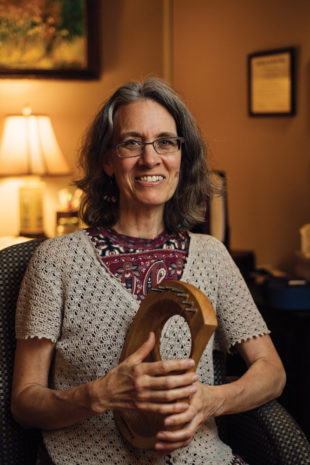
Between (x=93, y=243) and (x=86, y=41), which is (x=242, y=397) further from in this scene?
(x=86, y=41)

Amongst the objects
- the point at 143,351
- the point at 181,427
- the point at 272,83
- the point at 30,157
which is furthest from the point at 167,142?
the point at 30,157

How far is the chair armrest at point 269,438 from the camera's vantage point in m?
1.47

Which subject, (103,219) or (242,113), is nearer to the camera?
(103,219)

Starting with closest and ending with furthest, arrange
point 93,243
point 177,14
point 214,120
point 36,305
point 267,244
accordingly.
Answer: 1. point 36,305
2. point 93,243
3. point 267,244
4. point 214,120
5. point 177,14

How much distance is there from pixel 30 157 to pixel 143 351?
92.0 inches

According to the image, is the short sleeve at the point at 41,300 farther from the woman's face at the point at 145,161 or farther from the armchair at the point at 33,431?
the woman's face at the point at 145,161

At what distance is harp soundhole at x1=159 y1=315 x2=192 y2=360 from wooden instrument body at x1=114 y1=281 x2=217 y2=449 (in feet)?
0.52

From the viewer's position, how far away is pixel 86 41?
148 inches

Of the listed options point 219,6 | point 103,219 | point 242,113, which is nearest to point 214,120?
point 242,113

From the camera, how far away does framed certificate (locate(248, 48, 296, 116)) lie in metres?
3.12

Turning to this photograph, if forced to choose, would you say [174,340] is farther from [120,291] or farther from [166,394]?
[166,394]

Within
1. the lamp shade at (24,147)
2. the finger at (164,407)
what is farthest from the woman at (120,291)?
the lamp shade at (24,147)

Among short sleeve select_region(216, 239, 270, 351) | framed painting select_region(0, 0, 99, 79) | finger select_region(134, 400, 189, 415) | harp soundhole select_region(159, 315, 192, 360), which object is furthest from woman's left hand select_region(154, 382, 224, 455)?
framed painting select_region(0, 0, 99, 79)

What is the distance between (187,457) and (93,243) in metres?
0.54
